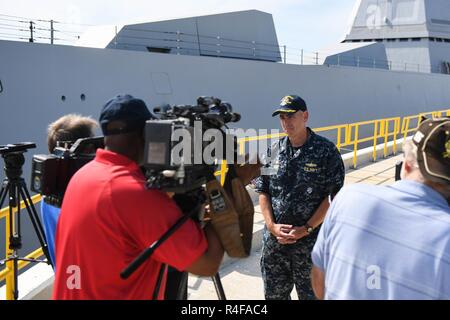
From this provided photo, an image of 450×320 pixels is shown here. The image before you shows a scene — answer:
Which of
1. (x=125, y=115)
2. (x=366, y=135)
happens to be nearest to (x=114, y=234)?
(x=125, y=115)

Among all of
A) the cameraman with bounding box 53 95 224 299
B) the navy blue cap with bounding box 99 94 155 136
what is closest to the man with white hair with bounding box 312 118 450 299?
the cameraman with bounding box 53 95 224 299

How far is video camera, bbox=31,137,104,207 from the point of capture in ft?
6.08

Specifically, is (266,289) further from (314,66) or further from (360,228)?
(314,66)

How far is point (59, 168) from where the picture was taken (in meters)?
1.88

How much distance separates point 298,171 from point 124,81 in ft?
24.6

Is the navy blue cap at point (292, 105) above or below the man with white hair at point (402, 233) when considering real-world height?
above

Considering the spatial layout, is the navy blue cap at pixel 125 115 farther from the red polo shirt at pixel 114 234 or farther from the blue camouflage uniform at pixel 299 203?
the blue camouflage uniform at pixel 299 203

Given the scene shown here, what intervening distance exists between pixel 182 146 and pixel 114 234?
33cm

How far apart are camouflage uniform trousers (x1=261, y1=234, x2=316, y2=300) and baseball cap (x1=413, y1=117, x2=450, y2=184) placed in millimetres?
1309

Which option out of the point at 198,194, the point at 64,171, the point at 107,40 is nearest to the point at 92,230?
the point at 198,194

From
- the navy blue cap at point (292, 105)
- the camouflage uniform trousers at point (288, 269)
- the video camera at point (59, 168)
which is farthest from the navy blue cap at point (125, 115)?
the camouflage uniform trousers at point (288, 269)

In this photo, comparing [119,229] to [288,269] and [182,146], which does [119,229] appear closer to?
[182,146]

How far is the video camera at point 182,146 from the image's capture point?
1278 mm
